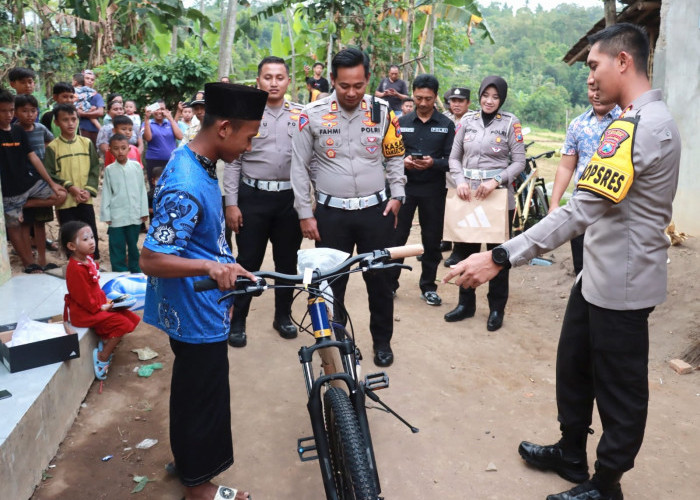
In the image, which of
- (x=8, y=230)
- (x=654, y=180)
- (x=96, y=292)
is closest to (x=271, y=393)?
(x=96, y=292)

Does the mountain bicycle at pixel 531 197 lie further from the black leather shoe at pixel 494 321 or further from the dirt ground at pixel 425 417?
the black leather shoe at pixel 494 321

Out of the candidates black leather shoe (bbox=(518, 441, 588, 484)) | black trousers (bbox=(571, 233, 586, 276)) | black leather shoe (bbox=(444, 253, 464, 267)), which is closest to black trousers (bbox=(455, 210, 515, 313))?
black trousers (bbox=(571, 233, 586, 276))

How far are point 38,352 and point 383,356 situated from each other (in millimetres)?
2294

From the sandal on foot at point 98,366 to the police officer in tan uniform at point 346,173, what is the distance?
1.69 m

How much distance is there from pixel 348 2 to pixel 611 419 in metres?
12.0

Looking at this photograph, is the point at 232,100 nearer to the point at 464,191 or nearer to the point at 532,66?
the point at 464,191

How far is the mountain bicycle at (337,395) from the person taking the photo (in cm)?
216

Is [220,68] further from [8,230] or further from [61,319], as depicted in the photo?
[61,319]

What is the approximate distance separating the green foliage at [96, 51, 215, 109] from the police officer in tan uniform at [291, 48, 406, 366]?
26.7 ft

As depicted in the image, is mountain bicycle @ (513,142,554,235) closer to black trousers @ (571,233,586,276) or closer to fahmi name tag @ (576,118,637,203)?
black trousers @ (571,233,586,276)

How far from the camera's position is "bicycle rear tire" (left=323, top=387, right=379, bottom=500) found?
212 centimetres

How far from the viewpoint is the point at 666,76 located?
6102mm

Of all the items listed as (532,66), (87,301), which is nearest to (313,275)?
(87,301)

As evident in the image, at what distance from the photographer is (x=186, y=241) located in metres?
2.31
